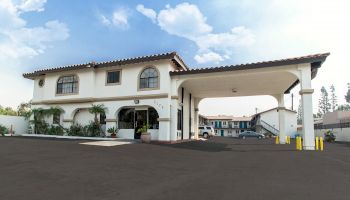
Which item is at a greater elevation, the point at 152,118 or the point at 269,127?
the point at 152,118

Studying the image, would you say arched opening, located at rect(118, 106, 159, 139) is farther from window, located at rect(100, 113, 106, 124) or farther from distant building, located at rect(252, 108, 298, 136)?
distant building, located at rect(252, 108, 298, 136)

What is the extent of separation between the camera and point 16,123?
24141 millimetres

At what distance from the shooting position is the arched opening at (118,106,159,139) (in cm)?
1984

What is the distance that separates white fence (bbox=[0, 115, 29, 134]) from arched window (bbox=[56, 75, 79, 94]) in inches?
212

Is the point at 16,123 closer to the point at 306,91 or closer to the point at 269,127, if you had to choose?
the point at 306,91

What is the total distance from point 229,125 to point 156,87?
55.0 m

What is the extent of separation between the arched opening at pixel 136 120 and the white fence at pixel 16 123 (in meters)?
11.0

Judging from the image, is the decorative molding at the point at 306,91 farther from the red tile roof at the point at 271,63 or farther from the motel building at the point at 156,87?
the red tile roof at the point at 271,63

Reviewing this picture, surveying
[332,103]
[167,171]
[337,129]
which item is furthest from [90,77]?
[332,103]

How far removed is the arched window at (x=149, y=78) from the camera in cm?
1919

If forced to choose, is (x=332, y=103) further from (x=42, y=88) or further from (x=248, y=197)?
(x=248, y=197)

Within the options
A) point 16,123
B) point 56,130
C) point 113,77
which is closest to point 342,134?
point 113,77

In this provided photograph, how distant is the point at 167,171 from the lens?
7.78 meters

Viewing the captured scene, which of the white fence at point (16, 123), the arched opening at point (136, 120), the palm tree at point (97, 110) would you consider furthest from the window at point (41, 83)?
the arched opening at point (136, 120)
